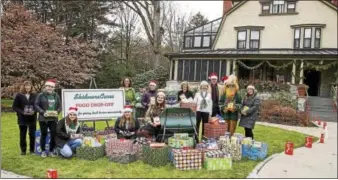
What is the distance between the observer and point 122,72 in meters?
35.8

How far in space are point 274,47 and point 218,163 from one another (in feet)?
78.1

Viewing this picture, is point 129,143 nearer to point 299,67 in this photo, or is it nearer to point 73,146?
Result: point 73,146

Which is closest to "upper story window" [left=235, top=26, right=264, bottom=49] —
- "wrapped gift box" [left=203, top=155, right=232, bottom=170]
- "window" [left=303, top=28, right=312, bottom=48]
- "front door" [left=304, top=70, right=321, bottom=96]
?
"window" [left=303, top=28, right=312, bottom=48]

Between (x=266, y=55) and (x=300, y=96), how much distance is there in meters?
6.41

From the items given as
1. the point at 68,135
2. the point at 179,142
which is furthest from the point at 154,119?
the point at 68,135

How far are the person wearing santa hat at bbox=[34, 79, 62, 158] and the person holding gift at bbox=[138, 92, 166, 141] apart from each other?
2004 mm

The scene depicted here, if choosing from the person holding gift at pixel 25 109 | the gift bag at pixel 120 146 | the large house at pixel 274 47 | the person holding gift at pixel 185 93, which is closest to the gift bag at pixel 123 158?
the gift bag at pixel 120 146

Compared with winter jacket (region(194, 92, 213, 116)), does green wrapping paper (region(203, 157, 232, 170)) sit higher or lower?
lower

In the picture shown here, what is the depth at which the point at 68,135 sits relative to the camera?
8688mm

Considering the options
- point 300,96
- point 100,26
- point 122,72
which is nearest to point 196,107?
point 300,96

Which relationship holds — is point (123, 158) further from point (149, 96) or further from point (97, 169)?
point (149, 96)

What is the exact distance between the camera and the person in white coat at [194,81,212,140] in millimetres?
10195

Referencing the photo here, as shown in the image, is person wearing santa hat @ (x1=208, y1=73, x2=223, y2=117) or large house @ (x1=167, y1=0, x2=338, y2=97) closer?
person wearing santa hat @ (x1=208, y1=73, x2=223, y2=117)

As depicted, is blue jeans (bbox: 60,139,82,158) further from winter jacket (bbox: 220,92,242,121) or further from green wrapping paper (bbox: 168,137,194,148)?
winter jacket (bbox: 220,92,242,121)
